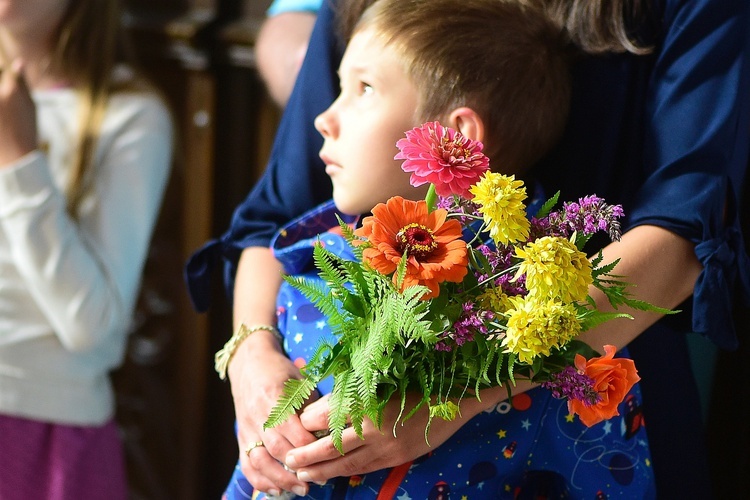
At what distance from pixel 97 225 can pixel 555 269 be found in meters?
1.33

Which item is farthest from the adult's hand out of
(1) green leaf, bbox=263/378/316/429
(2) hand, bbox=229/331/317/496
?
(1) green leaf, bbox=263/378/316/429

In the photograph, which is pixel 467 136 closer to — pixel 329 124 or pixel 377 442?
pixel 329 124

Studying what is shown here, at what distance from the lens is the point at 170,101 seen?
247 cm

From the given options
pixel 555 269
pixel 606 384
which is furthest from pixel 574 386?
pixel 555 269

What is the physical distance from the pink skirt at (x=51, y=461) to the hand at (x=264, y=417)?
809mm

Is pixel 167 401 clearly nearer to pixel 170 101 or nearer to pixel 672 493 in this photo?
pixel 170 101

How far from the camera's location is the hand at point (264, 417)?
42.5 inches

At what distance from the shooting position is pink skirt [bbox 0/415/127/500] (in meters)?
1.85

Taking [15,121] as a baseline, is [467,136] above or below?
above

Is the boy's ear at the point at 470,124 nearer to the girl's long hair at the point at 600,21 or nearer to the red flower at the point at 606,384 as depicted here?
the girl's long hair at the point at 600,21

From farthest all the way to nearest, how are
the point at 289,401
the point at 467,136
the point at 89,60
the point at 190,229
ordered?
the point at 190,229 < the point at 89,60 < the point at 467,136 < the point at 289,401

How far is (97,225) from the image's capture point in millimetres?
1913

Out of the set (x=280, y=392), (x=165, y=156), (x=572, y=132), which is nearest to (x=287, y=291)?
(x=280, y=392)

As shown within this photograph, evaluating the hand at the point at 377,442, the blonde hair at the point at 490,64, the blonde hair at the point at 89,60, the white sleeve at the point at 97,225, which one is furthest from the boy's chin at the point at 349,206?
the blonde hair at the point at 89,60
